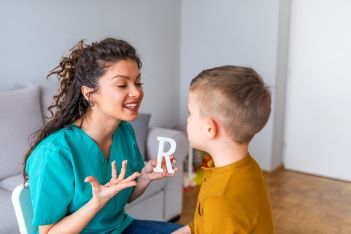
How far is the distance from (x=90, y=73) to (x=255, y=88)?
1.82 feet

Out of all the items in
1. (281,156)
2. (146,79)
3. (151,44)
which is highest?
(151,44)

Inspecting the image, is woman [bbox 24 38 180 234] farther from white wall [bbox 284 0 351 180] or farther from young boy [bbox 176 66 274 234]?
white wall [bbox 284 0 351 180]

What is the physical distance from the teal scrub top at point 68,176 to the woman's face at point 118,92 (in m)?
0.11

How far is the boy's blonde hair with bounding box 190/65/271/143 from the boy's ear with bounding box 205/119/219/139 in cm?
2

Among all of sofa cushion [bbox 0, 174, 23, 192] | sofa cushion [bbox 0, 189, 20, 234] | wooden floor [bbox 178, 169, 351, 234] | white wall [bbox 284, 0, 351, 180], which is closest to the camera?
sofa cushion [bbox 0, 189, 20, 234]

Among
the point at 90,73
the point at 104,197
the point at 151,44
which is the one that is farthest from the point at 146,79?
the point at 104,197

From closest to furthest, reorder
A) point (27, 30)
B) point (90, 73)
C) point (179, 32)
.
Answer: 1. point (90, 73)
2. point (27, 30)
3. point (179, 32)

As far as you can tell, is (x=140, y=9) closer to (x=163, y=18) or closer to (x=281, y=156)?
(x=163, y=18)

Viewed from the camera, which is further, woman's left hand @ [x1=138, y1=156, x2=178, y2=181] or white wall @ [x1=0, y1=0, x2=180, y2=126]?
white wall @ [x1=0, y1=0, x2=180, y2=126]

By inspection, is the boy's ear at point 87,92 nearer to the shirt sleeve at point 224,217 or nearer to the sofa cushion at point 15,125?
the shirt sleeve at point 224,217

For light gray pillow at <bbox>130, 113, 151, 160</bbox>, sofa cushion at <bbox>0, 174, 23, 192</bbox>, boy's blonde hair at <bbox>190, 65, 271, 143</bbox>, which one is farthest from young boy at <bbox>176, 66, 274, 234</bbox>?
light gray pillow at <bbox>130, 113, 151, 160</bbox>

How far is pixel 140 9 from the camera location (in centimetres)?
344

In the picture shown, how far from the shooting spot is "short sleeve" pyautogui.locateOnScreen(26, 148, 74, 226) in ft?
3.63

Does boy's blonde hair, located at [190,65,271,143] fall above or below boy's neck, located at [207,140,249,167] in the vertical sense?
above
